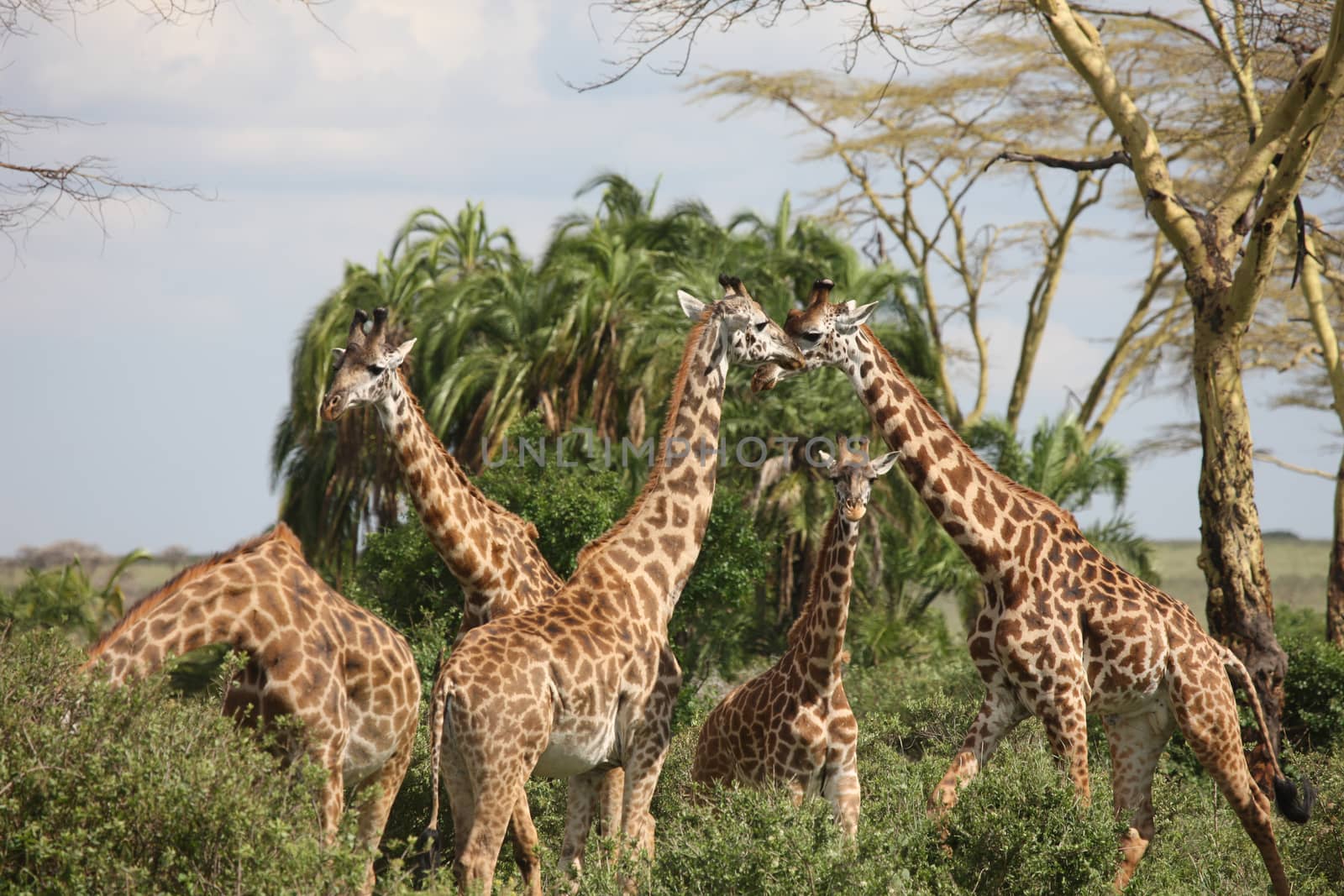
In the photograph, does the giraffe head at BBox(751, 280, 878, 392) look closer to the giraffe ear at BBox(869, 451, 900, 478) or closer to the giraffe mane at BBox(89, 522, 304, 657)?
the giraffe ear at BBox(869, 451, 900, 478)

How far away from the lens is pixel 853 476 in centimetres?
768

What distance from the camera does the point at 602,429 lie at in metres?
19.5

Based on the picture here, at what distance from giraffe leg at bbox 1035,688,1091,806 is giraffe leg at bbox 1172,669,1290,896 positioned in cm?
70

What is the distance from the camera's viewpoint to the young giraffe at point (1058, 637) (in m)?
7.76

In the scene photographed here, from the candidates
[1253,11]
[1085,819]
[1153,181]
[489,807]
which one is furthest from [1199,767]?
[489,807]

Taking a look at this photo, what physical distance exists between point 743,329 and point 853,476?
1.03 meters

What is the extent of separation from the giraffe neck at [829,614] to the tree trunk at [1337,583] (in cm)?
1010

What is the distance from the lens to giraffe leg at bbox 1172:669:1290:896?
800cm

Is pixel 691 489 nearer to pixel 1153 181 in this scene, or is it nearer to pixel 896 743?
pixel 896 743

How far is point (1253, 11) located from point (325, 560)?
55.7 ft

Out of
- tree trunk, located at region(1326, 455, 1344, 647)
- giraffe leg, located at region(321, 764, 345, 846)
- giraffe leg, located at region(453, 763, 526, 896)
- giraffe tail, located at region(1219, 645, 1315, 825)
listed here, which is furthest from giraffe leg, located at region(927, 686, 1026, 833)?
tree trunk, located at region(1326, 455, 1344, 647)

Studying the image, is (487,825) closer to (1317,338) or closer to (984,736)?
(984,736)

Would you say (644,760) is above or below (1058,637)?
below

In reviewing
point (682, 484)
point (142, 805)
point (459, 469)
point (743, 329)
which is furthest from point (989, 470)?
point (142, 805)
